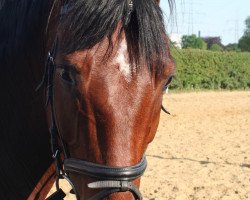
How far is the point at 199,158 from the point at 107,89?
816 cm

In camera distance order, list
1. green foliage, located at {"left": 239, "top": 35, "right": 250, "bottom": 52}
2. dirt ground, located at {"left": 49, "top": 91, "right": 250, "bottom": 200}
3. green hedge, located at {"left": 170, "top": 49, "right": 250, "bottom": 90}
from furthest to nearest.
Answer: green foliage, located at {"left": 239, "top": 35, "right": 250, "bottom": 52}, green hedge, located at {"left": 170, "top": 49, "right": 250, "bottom": 90}, dirt ground, located at {"left": 49, "top": 91, "right": 250, "bottom": 200}

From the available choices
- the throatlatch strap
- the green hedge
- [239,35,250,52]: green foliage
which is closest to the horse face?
the throatlatch strap

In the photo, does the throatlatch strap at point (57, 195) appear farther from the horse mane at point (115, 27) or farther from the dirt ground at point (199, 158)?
the dirt ground at point (199, 158)

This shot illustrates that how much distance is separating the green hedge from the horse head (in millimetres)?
23912

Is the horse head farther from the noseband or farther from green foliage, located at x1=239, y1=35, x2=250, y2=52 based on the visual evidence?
green foliage, located at x1=239, y1=35, x2=250, y2=52

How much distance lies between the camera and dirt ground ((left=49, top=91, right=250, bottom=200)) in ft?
23.4

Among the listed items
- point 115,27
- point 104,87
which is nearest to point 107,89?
point 104,87

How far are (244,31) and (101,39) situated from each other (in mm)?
86673

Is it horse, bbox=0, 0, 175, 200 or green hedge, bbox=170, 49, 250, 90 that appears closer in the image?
horse, bbox=0, 0, 175, 200

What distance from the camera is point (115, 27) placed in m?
1.87

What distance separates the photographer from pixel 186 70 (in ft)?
93.6

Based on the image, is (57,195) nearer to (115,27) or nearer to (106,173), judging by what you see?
(106,173)

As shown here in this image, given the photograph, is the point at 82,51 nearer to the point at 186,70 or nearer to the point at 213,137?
the point at 213,137

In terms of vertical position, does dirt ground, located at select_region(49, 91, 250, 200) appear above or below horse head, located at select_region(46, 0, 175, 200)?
below
